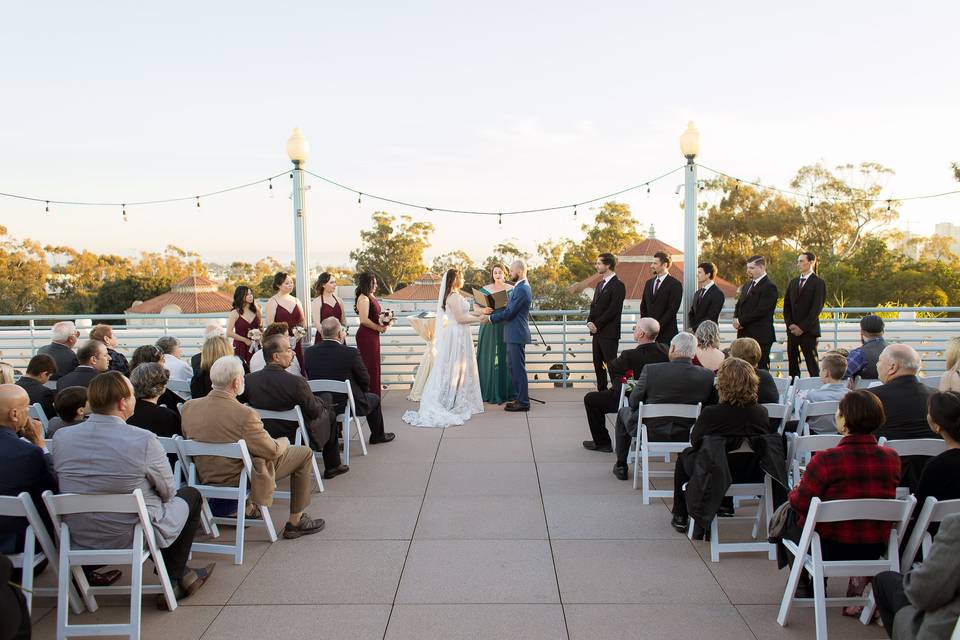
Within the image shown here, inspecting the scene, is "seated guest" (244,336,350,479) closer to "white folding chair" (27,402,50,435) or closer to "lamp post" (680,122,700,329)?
"white folding chair" (27,402,50,435)

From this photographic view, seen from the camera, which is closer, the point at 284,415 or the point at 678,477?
the point at 678,477

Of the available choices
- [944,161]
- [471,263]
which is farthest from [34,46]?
[471,263]

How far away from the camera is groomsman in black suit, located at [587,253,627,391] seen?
26.8ft

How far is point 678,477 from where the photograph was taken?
176 inches

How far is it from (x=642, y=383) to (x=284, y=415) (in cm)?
256

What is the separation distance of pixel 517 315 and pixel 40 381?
487 centimetres

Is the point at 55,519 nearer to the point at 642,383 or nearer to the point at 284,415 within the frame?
the point at 284,415

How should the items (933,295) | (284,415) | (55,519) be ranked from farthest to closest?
(933,295), (284,415), (55,519)

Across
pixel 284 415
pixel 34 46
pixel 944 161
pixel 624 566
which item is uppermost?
pixel 34 46

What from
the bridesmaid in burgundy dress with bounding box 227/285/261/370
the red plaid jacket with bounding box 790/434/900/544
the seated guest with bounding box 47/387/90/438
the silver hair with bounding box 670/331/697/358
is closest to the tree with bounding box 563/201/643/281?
the bridesmaid in burgundy dress with bounding box 227/285/261/370

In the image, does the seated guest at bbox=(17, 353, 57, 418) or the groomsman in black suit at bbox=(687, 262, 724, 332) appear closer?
the seated guest at bbox=(17, 353, 57, 418)

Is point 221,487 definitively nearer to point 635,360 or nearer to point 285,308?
point 635,360

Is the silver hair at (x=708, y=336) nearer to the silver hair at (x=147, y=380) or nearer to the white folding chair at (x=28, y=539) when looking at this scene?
the silver hair at (x=147, y=380)

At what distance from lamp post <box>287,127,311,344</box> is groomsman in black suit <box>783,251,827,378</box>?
546 centimetres
